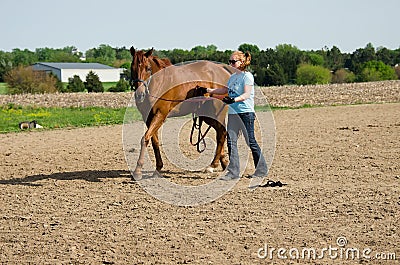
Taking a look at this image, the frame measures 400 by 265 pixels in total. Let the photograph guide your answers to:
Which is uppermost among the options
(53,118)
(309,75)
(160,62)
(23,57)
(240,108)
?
(23,57)

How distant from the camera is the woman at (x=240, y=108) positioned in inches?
336

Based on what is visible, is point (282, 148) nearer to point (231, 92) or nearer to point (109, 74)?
point (231, 92)

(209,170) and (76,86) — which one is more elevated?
(76,86)

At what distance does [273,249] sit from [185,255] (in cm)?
87

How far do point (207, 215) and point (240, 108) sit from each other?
233cm

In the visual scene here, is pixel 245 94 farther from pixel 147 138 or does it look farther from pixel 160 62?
pixel 147 138

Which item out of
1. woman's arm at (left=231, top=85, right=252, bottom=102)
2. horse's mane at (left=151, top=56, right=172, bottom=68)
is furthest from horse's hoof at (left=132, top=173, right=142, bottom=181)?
woman's arm at (left=231, top=85, right=252, bottom=102)

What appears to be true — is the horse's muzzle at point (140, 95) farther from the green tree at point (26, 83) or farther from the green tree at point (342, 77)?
the green tree at point (342, 77)

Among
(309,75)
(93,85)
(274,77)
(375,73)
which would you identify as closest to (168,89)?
(274,77)

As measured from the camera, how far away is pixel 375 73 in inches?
2783

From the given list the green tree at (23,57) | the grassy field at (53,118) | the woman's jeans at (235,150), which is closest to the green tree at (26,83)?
the grassy field at (53,118)

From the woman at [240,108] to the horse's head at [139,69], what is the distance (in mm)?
1003

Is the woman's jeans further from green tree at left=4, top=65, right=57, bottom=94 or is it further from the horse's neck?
green tree at left=4, top=65, right=57, bottom=94

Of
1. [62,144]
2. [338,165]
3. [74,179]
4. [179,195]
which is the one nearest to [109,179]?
[74,179]
